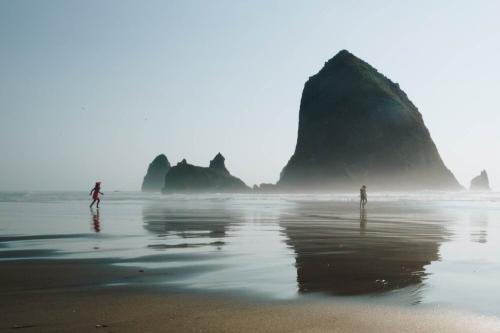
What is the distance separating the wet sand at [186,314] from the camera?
4.78m

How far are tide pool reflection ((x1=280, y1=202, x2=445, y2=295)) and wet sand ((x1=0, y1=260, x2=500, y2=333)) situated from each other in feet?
3.92

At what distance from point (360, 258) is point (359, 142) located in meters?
139

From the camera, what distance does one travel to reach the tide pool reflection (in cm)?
715

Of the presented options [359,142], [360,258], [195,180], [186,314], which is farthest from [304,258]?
[195,180]

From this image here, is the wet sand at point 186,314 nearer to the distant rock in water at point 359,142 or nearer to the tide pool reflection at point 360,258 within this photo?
the tide pool reflection at point 360,258

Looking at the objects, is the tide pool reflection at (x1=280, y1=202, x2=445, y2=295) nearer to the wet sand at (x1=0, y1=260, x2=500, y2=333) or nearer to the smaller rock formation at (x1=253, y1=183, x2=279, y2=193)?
the wet sand at (x1=0, y1=260, x2=500, y2=333)

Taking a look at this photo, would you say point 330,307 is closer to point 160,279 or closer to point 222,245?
point 160,279

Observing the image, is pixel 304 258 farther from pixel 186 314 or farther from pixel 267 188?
pixel 267 188

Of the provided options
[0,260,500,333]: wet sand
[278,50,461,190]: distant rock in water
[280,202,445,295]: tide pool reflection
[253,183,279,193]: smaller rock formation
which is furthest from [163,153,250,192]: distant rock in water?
[0,260,500,333]: wet sand

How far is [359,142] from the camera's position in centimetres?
14450

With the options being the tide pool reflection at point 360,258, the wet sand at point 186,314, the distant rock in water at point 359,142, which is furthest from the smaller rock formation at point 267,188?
the wet sand at point 186,314

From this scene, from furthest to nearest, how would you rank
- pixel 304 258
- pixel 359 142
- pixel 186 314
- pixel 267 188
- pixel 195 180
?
1. pixel 195 180
2. pixel 267 188
3. pixel 359 142
4. pixel 304 258
5. pixel 186 314

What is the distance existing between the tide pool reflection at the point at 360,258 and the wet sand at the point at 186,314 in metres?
1.20

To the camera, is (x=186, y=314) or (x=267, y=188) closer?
(x=186, y=314)
